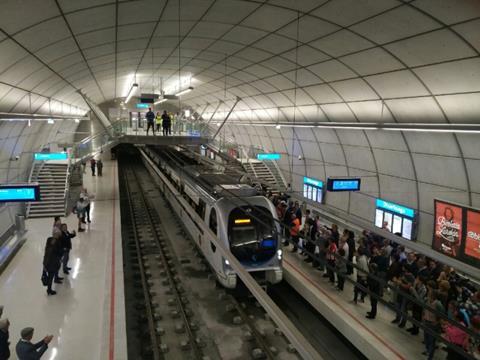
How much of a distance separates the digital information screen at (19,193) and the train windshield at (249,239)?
18.3ft

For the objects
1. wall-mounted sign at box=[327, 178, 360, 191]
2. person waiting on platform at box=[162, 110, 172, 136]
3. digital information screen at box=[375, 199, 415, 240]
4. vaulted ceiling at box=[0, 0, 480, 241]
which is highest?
vaulted ceiling at box=[0, 0, 480, 241]

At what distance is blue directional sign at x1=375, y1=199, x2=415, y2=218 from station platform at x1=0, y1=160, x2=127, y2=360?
1163cm

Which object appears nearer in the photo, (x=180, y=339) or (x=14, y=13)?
(x=14, y=13)

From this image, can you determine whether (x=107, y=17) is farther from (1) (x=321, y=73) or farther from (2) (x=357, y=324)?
(2) (x=357, y=324)

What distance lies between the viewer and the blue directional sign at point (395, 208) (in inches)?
611

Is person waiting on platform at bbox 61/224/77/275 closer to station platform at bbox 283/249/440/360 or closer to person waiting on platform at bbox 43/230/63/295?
person waiting on platform at bbox 43/230/63/295

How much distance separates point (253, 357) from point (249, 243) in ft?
10.8

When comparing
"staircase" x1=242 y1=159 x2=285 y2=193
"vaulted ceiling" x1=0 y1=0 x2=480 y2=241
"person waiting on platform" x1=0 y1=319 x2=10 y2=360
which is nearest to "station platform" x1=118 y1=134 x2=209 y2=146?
→ "vaulted ceiling" x1=0 y1=0 x2=480 y2=241

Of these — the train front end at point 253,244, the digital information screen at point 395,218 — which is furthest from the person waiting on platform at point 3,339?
the digital information screen at point 395,218

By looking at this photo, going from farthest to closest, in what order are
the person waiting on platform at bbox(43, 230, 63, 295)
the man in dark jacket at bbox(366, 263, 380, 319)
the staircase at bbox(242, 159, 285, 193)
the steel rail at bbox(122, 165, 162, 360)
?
the staircase at bbox(242, 159, 285, 193) → the person waiting on platform at bbox(43, 230, 63, 295) → the man in dark jacket at bbox(366, 263, 380, 319) → the steel rail at bbox(122, 165, 162, 360)

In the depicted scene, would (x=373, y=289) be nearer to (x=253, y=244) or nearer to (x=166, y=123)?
(x=253, y=244)

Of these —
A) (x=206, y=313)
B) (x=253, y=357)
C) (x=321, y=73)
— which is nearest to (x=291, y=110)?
(x=321, y=73)

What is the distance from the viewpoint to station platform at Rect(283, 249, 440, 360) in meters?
7.80

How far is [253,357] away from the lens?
797 centimetres
